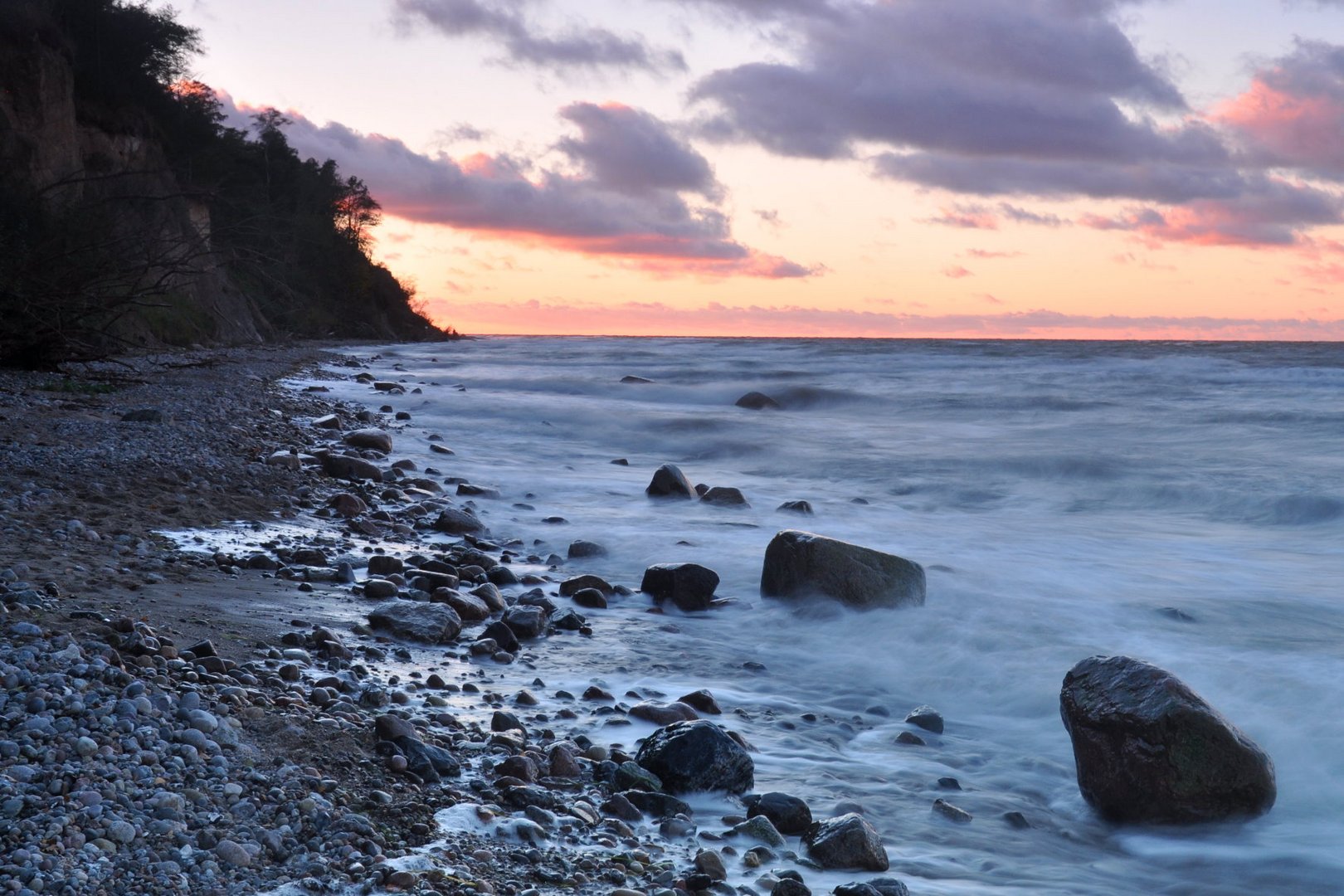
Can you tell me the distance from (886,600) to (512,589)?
1961 mm

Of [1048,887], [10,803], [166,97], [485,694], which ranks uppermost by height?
[166,97]

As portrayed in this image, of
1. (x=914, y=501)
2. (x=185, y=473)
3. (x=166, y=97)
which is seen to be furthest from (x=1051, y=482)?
(x=166, y=97)

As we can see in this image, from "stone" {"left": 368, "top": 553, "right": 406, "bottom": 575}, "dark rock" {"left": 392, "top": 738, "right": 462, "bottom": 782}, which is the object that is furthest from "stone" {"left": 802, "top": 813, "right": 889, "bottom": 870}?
"stone" {"left": 368, "top": 553, "right": 406, "bottom": 575}

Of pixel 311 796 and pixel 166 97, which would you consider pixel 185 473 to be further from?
pixel 166 97

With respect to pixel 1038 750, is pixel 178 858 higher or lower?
higher

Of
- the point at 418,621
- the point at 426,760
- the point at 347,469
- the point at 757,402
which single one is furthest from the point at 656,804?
the point at 757,402

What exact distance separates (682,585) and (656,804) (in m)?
2.56

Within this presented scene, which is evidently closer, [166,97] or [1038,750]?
[1038,750]

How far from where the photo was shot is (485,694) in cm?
364

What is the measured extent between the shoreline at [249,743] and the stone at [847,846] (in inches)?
9.3

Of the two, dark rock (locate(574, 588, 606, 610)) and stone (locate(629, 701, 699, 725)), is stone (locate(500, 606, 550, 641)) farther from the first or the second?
stone (locate(629, 701, 699, 725))

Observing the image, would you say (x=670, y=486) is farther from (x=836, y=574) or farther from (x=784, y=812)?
(x=784, y=812)

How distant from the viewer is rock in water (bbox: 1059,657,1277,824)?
3273mm

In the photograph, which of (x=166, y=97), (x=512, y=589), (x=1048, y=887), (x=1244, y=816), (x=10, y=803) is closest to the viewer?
(x=10, y=803)
